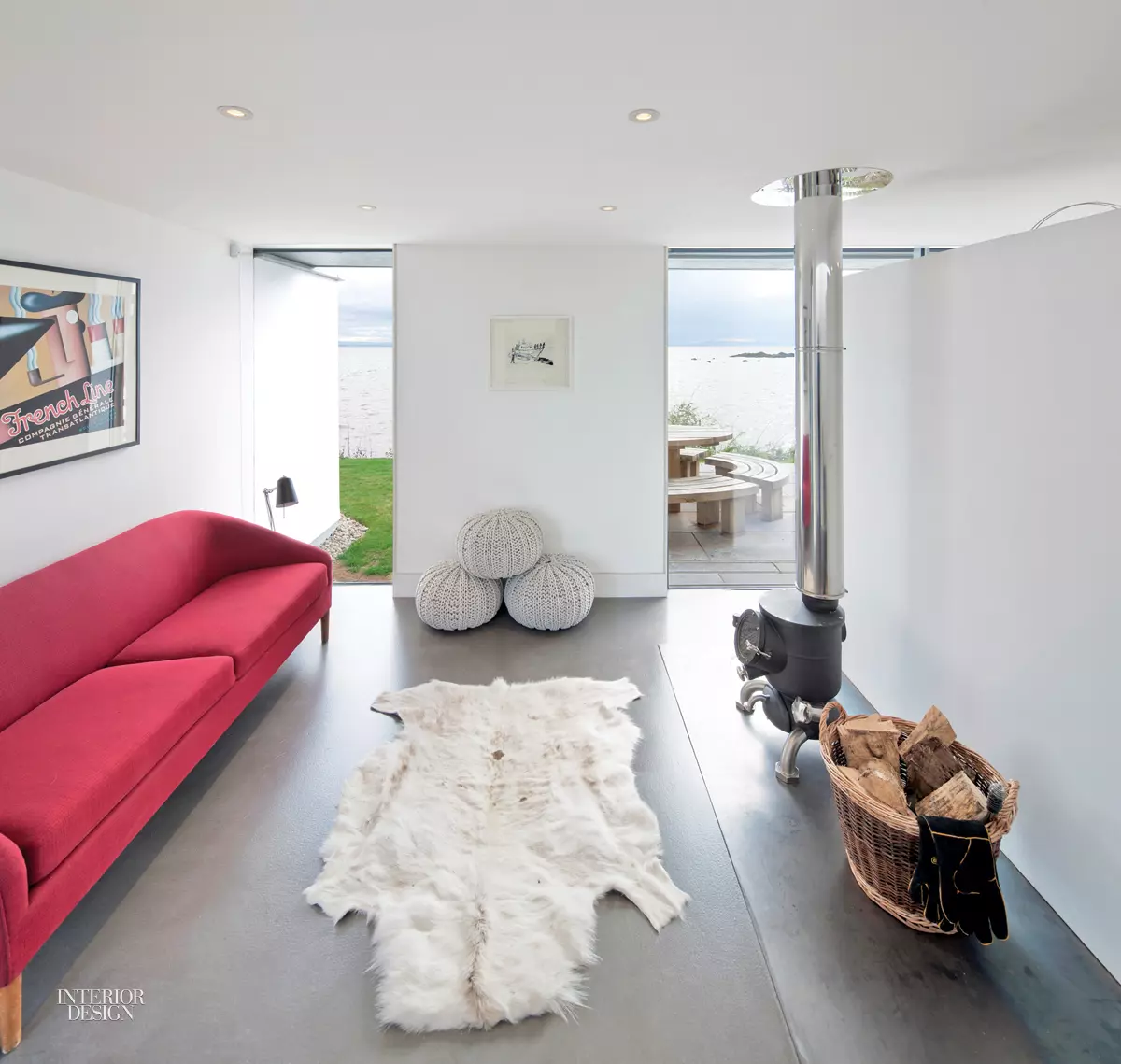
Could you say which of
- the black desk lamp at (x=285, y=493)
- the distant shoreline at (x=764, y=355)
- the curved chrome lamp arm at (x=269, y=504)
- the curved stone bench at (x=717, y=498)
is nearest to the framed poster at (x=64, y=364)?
the black desk lamp at (x=285, y=493)

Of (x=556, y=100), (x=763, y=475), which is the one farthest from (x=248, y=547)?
(x=763, y=475)

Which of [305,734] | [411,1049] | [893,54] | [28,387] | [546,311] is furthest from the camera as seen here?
[546,311]

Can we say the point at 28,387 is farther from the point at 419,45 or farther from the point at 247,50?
the point at 419,45

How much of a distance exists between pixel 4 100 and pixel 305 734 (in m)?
2.36

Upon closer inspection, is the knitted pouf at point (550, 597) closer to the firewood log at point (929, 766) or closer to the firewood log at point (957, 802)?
the firewood log at point (929, 766)

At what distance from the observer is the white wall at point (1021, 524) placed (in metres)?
1.96

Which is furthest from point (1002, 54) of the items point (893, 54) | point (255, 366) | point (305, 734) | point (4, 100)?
point (255, 366)

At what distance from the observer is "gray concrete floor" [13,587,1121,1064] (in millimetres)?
1727

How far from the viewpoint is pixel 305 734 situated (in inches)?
125

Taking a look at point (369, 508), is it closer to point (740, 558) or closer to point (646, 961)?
point (740, 558)

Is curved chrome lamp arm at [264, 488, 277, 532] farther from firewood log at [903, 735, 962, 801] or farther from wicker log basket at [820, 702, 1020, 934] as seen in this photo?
Answer: firewood log at [903, 735, 962, 801]

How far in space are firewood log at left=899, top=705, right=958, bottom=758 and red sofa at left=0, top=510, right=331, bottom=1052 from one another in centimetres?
230

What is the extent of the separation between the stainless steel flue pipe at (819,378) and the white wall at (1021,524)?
328 mm

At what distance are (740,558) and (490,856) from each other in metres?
3.48
